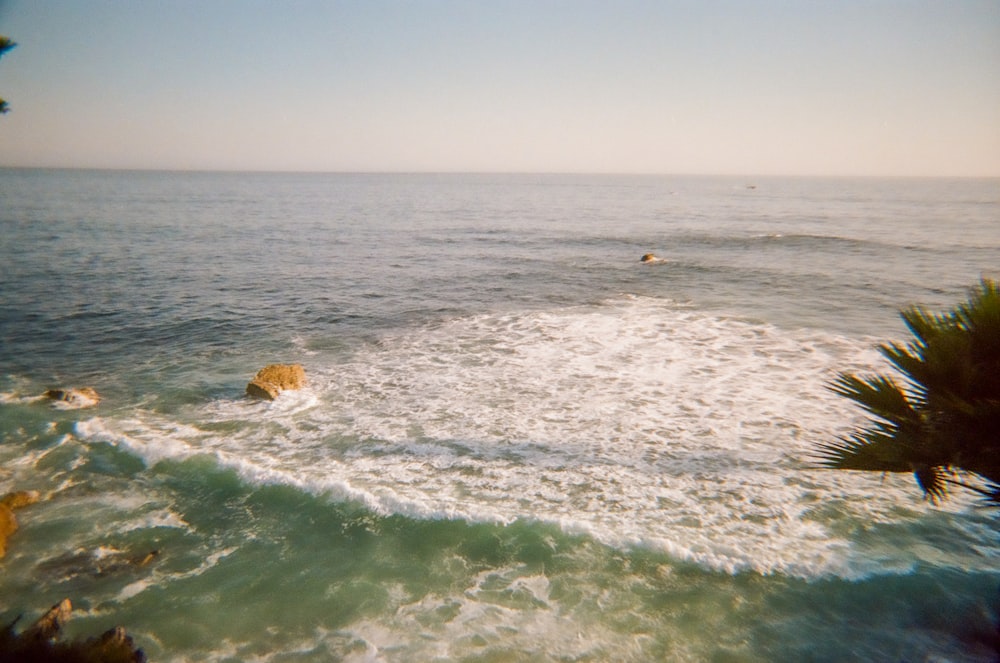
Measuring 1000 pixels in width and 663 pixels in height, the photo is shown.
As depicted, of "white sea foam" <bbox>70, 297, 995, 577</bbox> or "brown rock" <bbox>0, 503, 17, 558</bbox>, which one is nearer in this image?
"brown rock" <bbox>0, 503, 17, 558</bbox>

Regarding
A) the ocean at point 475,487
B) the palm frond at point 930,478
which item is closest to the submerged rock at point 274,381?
the ocean at point 475,487

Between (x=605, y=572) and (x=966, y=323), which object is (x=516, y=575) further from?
(x=966, y=323)

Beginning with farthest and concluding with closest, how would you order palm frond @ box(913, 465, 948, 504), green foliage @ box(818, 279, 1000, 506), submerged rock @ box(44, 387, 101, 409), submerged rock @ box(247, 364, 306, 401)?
submerged rock @ box(247, 364, 306, 401) < submerged rock @ box(44, 387, 101, 409) < palm frond @ box(913, 465, 948, 504) < green foliage @ box(818, 279, 1000, 506)

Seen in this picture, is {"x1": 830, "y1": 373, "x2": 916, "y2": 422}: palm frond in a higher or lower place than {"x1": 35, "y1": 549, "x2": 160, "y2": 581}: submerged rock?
higher

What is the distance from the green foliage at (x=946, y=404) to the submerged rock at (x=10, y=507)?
1141 cm

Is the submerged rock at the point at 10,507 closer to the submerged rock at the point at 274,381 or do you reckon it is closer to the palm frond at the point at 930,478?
the submerged rock at the point at 274,381

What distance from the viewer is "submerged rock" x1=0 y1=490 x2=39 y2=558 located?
8.01 m

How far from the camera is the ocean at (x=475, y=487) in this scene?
668 centimetres

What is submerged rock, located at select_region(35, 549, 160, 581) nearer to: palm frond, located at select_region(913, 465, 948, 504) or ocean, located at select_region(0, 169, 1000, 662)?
ocean, located at select_region(0, 169, 1000, 662)

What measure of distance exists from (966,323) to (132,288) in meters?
30.1

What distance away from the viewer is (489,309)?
22.7 meters

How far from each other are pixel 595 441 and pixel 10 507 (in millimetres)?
10634

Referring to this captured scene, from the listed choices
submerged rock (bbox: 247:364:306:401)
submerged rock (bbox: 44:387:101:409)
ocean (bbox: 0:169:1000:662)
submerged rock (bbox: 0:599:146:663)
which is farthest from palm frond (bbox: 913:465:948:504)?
submerged rock (bbox: 44:387:101:409)

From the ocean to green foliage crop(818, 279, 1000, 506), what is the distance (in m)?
3.09
